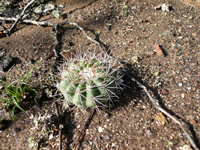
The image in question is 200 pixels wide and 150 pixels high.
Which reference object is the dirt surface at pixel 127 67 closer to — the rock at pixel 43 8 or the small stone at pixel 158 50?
the small stone at pixel 158 50

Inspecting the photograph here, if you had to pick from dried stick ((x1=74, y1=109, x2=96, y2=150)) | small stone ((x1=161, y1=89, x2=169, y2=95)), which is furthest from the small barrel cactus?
small stone ((x1=161, y1=89, x2=169, y2=95))

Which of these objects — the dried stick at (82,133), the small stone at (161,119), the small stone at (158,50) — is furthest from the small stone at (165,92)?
the dried stick at (82,133)

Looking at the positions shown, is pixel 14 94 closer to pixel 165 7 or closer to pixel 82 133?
pixel 82 133

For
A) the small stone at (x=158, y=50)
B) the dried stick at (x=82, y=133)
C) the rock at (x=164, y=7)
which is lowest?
the dried stick at (x=82, y=133)

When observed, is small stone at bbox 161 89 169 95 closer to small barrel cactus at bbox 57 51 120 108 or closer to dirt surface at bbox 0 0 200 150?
dirt surface at bbox 0 0 200 150

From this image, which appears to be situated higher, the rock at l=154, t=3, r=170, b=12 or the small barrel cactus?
the rock at l=154, t=3, r=170, b=12

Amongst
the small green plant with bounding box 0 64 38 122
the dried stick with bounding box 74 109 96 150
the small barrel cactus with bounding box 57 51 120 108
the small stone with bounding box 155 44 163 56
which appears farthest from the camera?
the small stone with bounding box 155 44 163 56

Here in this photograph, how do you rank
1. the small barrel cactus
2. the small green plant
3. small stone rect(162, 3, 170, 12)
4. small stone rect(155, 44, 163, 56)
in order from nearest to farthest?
1. the small barrel cactus
2. the small green plant
3. small stone rect(155, 44, 163, 56)
4. small stone rect(162, 3, 170, 12)

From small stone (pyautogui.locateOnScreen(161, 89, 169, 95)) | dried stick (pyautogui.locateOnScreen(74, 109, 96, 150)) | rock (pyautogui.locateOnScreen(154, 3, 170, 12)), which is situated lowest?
dried stick (pyautogui.locateOnScreen(74, 109, 96, 150))

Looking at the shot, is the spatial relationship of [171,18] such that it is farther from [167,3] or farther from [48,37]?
[48,37]

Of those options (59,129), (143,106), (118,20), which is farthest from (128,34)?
(59,129)
